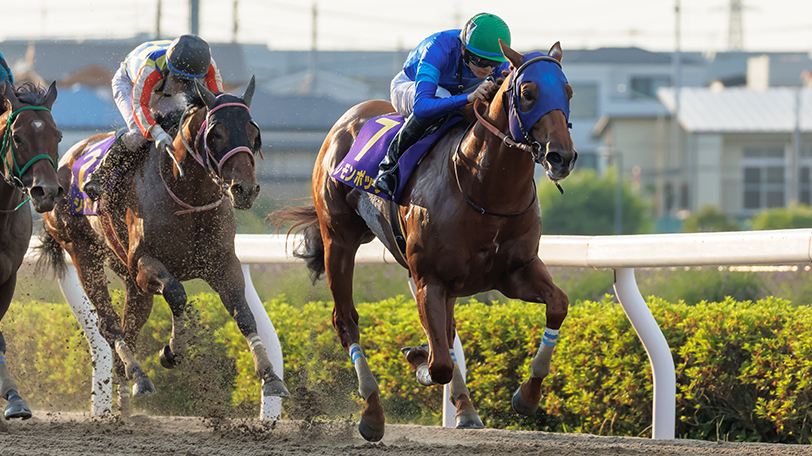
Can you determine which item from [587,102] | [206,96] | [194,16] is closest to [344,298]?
[206,96]

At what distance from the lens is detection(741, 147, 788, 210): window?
3991 cm

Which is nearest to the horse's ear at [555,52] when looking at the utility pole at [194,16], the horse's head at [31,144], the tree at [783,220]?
the horse's head at [31,144]

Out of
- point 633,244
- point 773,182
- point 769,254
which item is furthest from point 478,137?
point 773,182

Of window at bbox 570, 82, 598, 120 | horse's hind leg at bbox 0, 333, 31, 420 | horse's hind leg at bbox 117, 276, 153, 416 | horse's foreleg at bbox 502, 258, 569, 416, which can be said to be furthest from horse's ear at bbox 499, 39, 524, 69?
window at bbox 570, 82, 598, 120

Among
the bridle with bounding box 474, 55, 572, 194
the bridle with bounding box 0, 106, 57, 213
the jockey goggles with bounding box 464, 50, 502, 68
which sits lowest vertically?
the bridle with bounding box 0, 106, 57, 213

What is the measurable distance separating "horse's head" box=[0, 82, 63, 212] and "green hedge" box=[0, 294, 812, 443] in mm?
1158

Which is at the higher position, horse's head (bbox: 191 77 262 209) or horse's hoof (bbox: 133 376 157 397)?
horse's head (bbox: 191 77 262 209)

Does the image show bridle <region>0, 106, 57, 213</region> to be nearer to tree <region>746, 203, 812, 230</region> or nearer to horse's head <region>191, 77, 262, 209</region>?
horse's head <region>191, 77, 262, 209</region>

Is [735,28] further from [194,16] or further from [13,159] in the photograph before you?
[13,159]

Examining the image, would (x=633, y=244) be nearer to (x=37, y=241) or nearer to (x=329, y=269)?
(x=329, y=269)

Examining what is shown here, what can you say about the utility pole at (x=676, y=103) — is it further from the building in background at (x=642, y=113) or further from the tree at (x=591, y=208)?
the tree at (x=591, y=208)

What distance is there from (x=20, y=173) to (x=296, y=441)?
1.70m

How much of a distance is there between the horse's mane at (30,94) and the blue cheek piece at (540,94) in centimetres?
231

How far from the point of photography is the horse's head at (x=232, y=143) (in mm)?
4098
